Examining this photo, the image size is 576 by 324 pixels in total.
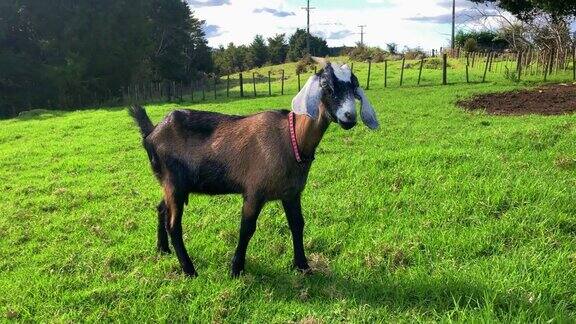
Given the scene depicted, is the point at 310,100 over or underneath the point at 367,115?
over

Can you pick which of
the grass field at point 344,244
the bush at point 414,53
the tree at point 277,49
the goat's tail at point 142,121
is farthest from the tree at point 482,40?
the goat's tail at point 142,121

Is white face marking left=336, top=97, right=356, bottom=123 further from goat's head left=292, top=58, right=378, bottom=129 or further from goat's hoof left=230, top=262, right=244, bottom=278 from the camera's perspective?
goat's hoof left=230, top=262, right=244, bottom=278

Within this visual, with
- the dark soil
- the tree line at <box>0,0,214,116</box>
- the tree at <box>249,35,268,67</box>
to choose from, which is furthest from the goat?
the tree at <box>249,35,268,67</box>

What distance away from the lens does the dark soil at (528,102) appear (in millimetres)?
15500

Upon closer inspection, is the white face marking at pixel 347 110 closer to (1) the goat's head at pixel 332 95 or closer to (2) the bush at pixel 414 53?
(1) the goat's head at pixel 332 95

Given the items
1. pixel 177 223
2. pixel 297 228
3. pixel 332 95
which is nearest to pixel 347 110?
pixel 332 95

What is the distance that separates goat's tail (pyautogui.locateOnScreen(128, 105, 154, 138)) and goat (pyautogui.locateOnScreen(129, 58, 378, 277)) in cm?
20

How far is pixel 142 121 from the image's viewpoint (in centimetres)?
584

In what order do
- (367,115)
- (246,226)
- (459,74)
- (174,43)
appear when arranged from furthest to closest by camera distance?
(174,43) < (459,74) < (246,226) < (367,115)

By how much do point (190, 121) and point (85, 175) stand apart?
5879 mm

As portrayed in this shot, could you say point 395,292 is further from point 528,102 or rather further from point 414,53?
point 414,53

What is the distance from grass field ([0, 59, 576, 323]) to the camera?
4.40 meters

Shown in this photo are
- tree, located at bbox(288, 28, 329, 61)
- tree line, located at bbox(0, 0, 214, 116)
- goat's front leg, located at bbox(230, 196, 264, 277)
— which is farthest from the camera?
tree, located at bbox(288, 28, 329, 61)

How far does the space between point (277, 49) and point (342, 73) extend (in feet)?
248
